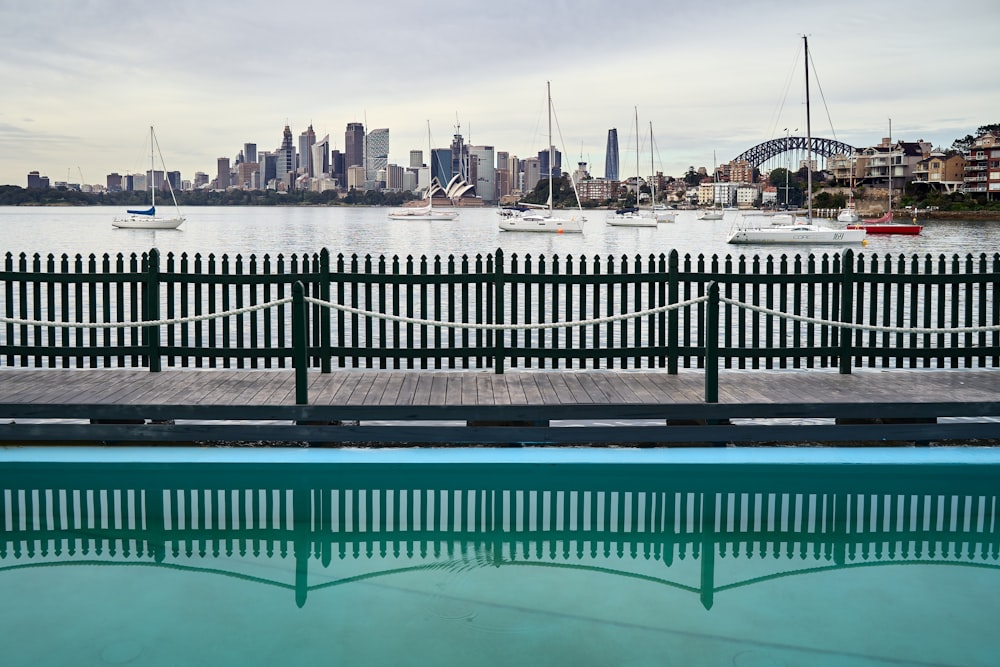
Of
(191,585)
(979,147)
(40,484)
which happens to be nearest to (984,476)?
(191,585)

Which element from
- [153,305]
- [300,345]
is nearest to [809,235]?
[153,305]

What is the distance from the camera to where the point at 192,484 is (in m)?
10.4

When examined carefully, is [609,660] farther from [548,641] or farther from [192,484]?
[192,484]

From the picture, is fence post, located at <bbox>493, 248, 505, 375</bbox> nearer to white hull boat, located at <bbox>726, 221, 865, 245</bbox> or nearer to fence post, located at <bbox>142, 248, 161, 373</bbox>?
fence post, located at <bbox>142, 248, 161, 373</bbox>

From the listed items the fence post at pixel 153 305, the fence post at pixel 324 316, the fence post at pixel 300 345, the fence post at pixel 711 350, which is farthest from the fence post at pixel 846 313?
the fence post at pixel 153 305

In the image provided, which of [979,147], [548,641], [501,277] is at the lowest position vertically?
[548,641]

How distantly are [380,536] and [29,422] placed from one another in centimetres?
525

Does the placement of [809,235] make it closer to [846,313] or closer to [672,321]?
[846,313]

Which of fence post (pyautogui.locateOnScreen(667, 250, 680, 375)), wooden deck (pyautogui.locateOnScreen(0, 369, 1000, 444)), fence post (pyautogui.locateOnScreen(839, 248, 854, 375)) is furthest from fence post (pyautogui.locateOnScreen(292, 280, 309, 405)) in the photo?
fence post (pyautogui.locateOnScreen(839, 248, 854, 375))

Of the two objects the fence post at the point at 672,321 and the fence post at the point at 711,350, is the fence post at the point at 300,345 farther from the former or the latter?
the fence post at the point at 672,321

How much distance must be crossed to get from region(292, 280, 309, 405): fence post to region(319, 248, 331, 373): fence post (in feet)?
4.64

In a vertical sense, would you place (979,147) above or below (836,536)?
above

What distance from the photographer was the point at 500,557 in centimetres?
832

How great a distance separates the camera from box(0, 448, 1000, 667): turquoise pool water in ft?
21.5
